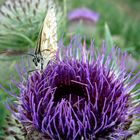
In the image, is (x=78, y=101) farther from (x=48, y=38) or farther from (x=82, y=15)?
(x=82, y=15)

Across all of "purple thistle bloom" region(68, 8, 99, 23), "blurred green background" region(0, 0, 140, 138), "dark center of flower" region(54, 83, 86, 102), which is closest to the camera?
"dark center of flower" region(54, 83, 86, 102)

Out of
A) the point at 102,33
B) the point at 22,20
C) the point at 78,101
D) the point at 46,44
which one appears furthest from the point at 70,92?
the point at 102,33

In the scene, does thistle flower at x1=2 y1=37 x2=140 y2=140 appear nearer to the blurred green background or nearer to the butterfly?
the butterfly

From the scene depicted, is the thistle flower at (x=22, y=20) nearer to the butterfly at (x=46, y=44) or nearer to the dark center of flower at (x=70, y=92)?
the butterfly at (x=46, y=44)

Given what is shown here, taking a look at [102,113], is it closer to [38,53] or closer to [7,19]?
[38,53]

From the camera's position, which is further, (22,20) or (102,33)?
(102,33)

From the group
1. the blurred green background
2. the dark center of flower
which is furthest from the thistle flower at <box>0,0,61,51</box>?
the dark center of flower
